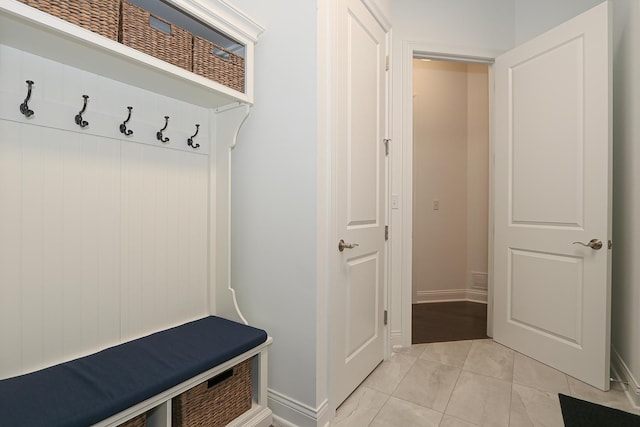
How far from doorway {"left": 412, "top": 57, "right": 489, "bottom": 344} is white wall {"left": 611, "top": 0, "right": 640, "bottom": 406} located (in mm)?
1484

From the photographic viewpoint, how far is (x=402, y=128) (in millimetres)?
2312

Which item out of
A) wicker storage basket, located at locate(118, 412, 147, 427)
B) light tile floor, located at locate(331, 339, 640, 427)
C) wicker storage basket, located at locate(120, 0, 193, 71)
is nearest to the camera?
wicker storage basket, located at locate(118, 412, 147, 427)

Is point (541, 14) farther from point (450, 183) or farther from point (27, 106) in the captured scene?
point (27, 106)

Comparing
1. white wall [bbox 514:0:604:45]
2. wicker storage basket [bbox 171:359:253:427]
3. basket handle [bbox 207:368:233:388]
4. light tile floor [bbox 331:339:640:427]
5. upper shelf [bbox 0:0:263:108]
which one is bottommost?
light tile floor [bbox 331:339:640:427]

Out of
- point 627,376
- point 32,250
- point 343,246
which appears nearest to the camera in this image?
point 32,250

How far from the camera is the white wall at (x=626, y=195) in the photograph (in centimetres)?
166

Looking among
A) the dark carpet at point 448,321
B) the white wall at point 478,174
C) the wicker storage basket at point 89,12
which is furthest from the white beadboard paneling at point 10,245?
the white wall at point 478,174

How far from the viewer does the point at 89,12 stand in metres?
1.01

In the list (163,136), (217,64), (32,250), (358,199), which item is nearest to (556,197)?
(358,199)

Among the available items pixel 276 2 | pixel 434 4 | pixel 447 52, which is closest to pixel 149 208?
pixel 276 2

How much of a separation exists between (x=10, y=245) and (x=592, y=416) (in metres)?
2.61

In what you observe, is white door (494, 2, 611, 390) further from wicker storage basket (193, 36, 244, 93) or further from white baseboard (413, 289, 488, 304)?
wicker storage basket (193, 36, 244, 93)

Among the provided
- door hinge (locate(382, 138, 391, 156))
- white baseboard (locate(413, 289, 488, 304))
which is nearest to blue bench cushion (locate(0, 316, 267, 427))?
door hinge (locate(382, 138, 391, 156))

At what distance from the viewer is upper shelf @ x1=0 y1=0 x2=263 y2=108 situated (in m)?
0.93
